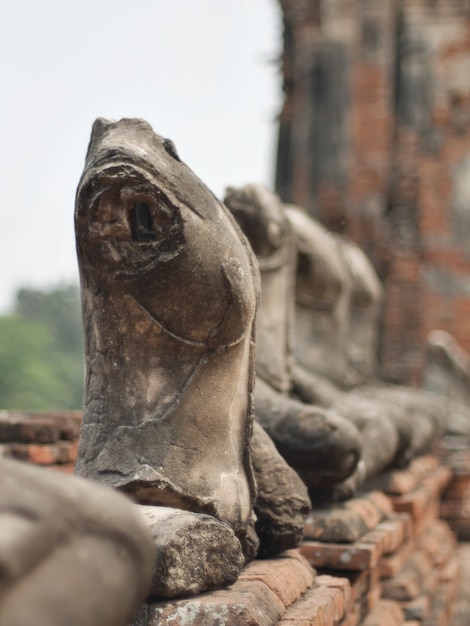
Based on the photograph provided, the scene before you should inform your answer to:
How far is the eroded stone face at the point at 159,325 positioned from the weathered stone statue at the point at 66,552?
46.2 inches

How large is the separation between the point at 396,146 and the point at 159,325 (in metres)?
10.4

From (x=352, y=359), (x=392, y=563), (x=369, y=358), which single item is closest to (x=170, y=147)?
(x=392, y=563)

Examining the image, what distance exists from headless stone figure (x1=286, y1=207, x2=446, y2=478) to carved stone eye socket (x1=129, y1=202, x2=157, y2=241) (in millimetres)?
1945

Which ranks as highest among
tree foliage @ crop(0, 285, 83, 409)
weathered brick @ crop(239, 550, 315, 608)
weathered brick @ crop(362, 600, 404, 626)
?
weathered brick @ crop(239, 550, 315, 608)

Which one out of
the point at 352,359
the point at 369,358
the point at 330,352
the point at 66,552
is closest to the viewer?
the point at 66,552

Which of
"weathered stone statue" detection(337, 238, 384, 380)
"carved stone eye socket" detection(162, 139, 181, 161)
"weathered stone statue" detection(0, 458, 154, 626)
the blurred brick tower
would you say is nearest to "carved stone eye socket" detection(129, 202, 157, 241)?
"carved stone eye socket" detection(162, 139, 181, 161)

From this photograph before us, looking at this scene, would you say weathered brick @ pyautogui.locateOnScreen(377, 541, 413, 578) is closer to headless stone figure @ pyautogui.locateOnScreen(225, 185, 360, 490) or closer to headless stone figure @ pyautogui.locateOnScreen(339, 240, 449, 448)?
headless stone figure @ pyautogui.locateOnScreen(225, 185, 360, 490)

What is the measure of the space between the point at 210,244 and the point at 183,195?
0.44 feet

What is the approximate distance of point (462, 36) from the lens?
12.5 meters

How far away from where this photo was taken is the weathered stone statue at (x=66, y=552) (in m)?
1.33

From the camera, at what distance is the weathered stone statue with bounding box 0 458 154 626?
1332mm

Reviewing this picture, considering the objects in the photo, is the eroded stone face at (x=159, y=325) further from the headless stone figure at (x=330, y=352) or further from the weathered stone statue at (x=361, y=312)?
the weathered stone statue at (x=361, y=312)

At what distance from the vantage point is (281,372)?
4367 mm

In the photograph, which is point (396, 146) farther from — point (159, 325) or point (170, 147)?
point (159, 325)
